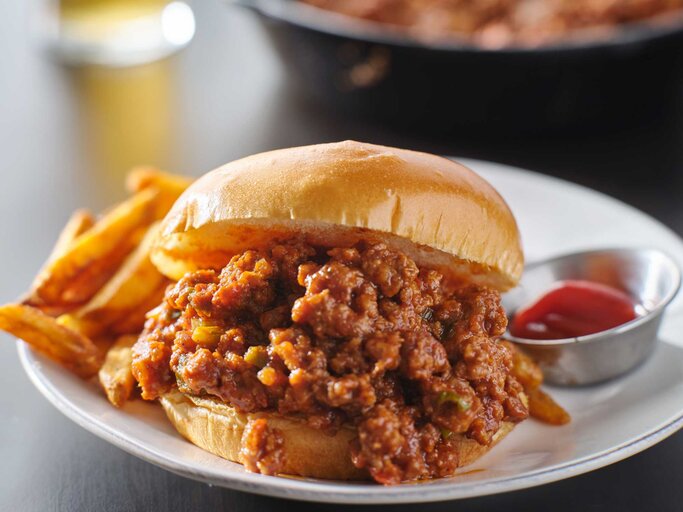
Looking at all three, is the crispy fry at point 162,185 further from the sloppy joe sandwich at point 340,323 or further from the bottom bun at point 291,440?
the bottom bun at point 291,440

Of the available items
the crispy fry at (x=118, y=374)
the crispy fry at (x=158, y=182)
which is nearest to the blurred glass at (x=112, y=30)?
the crispy fry at (x=158, y=182)

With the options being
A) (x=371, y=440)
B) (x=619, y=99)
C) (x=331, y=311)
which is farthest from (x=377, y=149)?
(x=619, y=99)

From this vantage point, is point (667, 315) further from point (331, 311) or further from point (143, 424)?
point (143, 424)

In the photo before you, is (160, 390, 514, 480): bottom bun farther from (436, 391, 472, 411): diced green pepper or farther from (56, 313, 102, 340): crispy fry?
(56, 313, 102, 340): crispy fry

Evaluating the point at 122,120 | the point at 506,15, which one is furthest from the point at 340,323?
the point at 122,120

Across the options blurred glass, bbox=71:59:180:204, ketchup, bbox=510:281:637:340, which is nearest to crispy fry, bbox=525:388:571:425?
ketchup, bbox=510:281:637:340

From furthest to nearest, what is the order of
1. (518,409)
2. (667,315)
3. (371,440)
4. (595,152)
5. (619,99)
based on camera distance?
(595,152), (619,99), (667,315), (518,409), (371,440)
